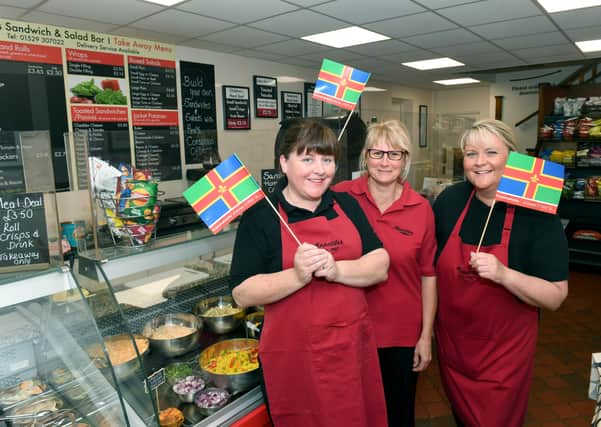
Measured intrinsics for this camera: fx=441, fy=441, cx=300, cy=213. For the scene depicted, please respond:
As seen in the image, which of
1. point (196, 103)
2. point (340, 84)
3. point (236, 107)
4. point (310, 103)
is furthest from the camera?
point (310, 103)

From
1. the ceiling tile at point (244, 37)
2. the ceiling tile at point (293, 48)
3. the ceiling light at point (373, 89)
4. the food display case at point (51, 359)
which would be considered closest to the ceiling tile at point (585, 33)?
the ceiling tile at point (293, 48)

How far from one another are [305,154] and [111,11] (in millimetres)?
3246

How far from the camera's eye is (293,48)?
219 inches

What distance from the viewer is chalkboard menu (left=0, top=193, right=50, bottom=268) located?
4.46 ft

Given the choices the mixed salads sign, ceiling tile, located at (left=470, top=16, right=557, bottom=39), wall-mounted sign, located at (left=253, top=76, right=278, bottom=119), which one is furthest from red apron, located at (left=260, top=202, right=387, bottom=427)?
wall-mounted sign, located at (left=253, top=76, right=278, bottom=119)

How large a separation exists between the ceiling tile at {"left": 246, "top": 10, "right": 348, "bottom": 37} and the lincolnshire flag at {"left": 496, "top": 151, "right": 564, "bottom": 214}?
2.94 m

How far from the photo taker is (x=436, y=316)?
2090mm

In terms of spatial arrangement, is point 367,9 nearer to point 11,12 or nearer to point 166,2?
point 166,2

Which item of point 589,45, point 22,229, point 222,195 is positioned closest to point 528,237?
point 222,195

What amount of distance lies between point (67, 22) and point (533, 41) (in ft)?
17.2

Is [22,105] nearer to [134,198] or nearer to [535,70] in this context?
[134,198]

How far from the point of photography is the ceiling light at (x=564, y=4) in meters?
3.90

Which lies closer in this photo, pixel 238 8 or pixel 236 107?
pixel 238 8

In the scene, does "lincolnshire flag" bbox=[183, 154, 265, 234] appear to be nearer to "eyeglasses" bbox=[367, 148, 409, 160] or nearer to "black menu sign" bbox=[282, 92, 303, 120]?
"eyeglasses" bbox=[367, 148, 409, 160]
